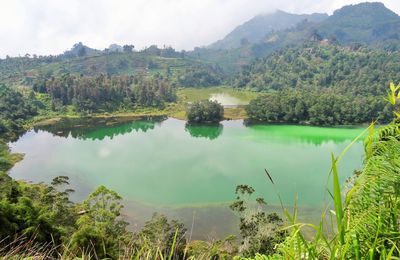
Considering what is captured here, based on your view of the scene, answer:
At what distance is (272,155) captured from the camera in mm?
38312

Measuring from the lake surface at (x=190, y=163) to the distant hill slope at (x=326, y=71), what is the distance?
30.4 m

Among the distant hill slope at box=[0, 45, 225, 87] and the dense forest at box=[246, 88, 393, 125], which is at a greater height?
the distant hill slope at box=[0, 45, 225, 87]

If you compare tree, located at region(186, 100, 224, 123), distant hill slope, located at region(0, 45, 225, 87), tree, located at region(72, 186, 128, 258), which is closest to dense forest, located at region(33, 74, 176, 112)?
tree, located at region(186, 100, 224, 123)

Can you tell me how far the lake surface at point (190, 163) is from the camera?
85.9 feet

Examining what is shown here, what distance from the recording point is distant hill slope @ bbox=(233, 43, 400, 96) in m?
75.9

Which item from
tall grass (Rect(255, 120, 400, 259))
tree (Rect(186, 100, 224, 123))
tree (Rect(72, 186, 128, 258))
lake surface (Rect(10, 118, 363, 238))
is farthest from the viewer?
tree (Rect(186, 100, 224, 123))

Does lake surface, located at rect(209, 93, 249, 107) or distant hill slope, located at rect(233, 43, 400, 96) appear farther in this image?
lake surface, located at rect(209, 93, 249, 107)

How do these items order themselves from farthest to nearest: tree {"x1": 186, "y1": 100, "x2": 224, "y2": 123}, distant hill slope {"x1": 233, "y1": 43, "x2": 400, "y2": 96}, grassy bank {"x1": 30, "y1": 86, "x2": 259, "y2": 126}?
1. distant hill slope {"x1": 233, "y1": 43, "x2": 400, "y2": 96}
2. grassy bank {"x1": 30, "y1": 86, "x2": 259, "y2": 126}
3. tree {"x1": 186, "y1": 100, "x2": 224, "y2": 123}

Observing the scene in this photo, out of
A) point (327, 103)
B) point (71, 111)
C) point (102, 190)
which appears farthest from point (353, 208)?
point (71, 111)

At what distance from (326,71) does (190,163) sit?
65.7 metres

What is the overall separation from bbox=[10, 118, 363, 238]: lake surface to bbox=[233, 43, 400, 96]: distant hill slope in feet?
99.6

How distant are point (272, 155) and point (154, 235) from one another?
2440 cm

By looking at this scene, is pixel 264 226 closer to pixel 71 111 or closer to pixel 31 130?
pixel 31 130

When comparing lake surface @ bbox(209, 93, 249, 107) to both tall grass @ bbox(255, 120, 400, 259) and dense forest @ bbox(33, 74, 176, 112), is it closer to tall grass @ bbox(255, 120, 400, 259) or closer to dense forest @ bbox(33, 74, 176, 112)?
dense forest @ bbox(33, 74, 176, 112)
